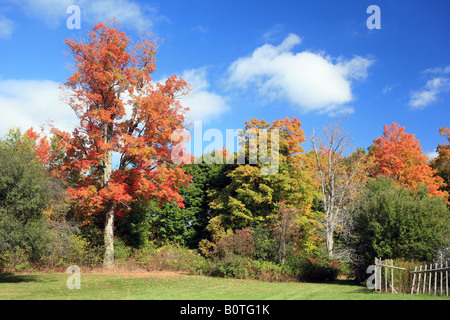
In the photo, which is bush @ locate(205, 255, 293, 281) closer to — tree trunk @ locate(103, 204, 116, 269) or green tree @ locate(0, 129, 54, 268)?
tree trunk @ locate(103, 204, 116, 269)

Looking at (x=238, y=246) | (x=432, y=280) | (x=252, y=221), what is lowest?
(x=238, y=246)

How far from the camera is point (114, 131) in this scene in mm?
25062

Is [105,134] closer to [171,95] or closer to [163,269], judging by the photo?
[171,95]

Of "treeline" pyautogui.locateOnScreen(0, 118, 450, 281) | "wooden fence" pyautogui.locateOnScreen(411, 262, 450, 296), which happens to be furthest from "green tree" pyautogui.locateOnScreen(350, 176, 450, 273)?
"wooden fence" pyautogui.locateOnScreen(411, 262, 450, 296)

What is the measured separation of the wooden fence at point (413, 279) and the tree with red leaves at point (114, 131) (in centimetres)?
1444

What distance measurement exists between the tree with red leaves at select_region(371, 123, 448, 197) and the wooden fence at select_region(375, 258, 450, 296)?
76.5ft

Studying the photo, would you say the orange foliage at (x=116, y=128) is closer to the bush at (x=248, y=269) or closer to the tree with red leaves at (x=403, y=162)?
the bush at (x=248, y=269)

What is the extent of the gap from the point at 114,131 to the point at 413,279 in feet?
65.8

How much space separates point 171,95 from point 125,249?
11.8 m

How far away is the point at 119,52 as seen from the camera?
24156mm

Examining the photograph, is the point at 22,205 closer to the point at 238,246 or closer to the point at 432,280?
the point at 238,246

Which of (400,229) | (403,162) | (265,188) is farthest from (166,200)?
(403,162)

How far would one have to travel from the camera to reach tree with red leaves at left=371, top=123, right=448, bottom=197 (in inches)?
1412
